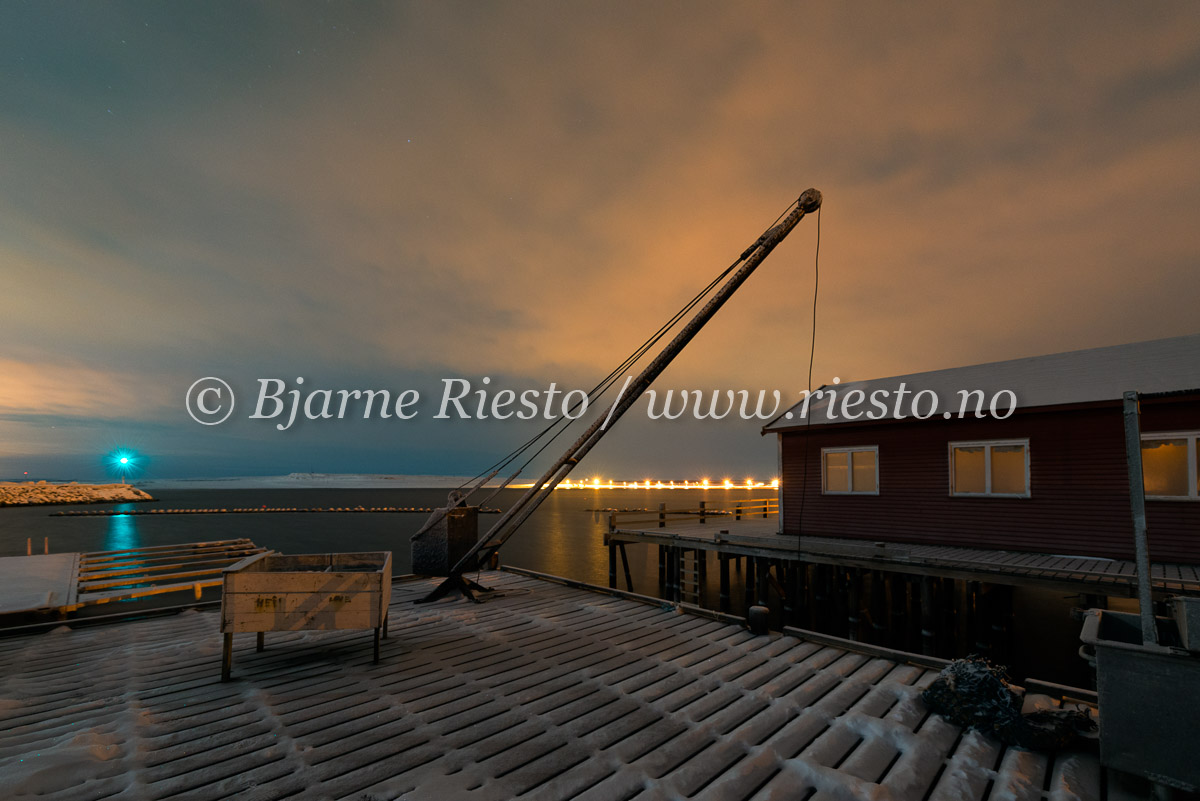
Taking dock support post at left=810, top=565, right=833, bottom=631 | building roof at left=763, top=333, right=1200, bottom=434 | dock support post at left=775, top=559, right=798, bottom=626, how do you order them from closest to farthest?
building roof at left=763, top=333, right=1200, bottom=434 < dock support post at left=810, top=565, right=833, bottom=631 < dock support post at left=775, top=559, right=798, bottom=626

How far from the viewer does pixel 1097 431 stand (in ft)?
39.9

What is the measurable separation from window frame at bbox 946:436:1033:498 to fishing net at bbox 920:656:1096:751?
1051 centimetres

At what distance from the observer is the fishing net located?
3.99 metres

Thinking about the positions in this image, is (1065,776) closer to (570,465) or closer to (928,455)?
(570,465)

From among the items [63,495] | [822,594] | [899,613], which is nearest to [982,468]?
[899,613]

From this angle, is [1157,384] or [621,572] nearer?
[1157,384]

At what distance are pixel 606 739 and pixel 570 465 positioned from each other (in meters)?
5.48

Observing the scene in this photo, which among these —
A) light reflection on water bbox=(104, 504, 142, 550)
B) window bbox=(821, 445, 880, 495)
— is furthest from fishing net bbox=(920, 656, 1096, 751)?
light reflection on water bbox=(104, 504, 142, 550)

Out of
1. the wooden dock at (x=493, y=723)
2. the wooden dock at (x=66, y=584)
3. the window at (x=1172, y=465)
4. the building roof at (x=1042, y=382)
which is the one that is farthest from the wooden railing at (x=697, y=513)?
the wooden dock at (x=66, y=584)

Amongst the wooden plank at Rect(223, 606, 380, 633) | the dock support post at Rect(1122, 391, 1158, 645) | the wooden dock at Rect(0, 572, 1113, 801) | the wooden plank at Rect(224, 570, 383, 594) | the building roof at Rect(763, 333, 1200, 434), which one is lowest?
the wooden dock at Rect(0, 572, 1113, 801)

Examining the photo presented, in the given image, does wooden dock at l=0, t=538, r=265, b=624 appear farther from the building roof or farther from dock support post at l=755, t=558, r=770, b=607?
the building roof

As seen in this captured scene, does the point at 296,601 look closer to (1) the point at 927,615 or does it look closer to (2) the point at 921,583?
(1) the point at 927,615

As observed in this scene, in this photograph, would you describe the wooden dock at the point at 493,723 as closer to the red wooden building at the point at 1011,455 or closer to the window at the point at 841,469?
the red wooden building at the point at 1011,455

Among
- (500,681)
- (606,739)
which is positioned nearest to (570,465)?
(500,681)
